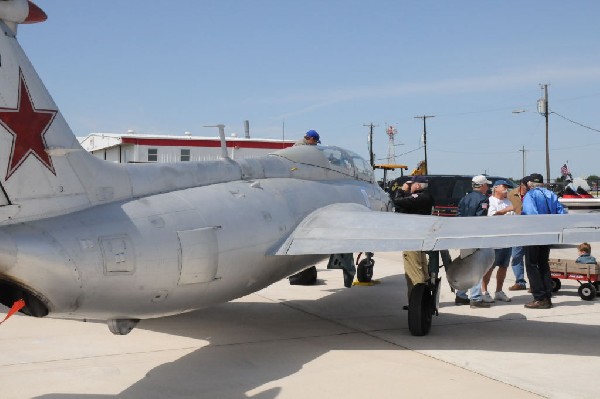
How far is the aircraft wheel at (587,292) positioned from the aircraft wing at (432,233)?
11.9 feet

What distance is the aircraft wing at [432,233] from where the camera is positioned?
698 cm

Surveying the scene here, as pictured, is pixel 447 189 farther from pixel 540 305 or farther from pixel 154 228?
pixel 154 228

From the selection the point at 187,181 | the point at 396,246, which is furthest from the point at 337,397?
the point at 187,181

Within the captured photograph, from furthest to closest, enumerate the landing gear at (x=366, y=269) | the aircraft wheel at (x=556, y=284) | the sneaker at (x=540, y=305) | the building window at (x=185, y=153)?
1. the building window at (x=185, y=153)
2. the landing gear at (x=366, y=269)
3. the aircraft wheel at (x=556, y=284)
4. the sneaker at (x=540, y=305)

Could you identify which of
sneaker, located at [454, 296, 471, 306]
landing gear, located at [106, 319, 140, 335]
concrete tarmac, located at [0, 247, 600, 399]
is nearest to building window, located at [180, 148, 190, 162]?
concrete tarmac, located at [0, 247, 600, 399]

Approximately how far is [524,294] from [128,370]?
741 cm

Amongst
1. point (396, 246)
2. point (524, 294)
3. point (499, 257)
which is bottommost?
point (524, 294)

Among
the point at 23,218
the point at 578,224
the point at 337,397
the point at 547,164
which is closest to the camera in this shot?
the point at 23,218

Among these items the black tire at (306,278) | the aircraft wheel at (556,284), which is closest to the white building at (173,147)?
the black tire at (306,278)

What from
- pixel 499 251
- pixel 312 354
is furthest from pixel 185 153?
pixel 312 354

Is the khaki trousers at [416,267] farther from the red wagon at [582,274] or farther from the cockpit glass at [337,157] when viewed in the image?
the red wagon at [582,274]

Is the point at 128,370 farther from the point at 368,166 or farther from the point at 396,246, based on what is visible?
the point at 368,166

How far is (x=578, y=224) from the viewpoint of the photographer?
702 centimetres

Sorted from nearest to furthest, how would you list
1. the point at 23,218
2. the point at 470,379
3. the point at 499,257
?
the point at 23,218
the point at 470,379
the point at 499,257
